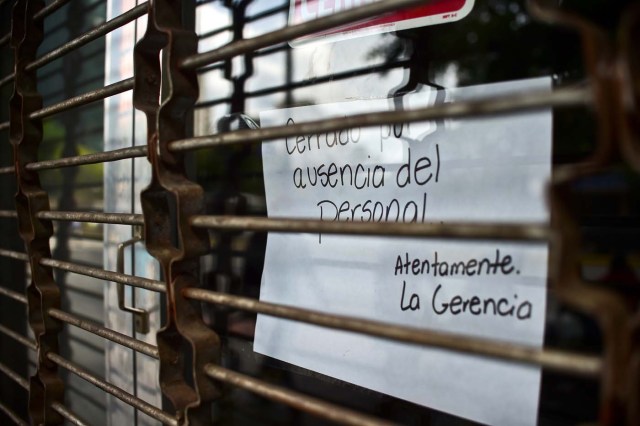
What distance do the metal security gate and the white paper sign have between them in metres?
0.06

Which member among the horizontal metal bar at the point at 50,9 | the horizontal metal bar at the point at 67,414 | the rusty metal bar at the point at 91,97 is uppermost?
the horizontal metal bar at the point at 50,9

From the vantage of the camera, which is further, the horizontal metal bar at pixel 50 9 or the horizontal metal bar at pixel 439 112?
the horizontal metal bar at pixel 50 9

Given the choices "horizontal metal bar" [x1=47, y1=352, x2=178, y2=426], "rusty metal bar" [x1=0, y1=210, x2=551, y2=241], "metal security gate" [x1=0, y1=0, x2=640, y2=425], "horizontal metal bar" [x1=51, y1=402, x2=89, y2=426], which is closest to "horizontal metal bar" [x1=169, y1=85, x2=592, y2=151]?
"metal security gate" [x1=0, y1=0, x2=640, y2=425]

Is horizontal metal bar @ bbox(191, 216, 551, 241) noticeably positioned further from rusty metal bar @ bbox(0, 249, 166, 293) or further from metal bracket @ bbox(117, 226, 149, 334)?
metal bracket @ bbox(117, 226, 149, 334)

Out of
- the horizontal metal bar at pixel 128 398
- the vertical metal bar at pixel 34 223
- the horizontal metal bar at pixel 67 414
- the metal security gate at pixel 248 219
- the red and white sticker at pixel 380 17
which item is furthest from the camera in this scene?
the vertical metal bar at pixel 34 223

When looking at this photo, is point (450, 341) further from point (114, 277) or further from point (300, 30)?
point (114, 277)

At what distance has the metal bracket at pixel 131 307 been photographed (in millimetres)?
1451

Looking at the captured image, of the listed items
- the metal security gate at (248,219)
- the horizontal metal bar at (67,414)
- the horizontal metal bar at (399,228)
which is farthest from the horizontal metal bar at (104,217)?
the horizontal metal bar at (67,414)

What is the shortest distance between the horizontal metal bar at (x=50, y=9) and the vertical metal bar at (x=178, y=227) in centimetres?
43

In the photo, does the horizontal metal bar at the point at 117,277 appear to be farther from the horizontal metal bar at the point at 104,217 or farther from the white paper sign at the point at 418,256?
the white paper sign at the point at 418,256

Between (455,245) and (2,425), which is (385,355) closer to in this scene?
(455,245)

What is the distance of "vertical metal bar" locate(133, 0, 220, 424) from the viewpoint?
949 mm

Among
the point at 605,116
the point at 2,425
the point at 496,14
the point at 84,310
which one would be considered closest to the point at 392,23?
the point at 496,14

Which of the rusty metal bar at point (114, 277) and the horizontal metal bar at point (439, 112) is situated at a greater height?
the horizontal metal bar at point (439, 112)
